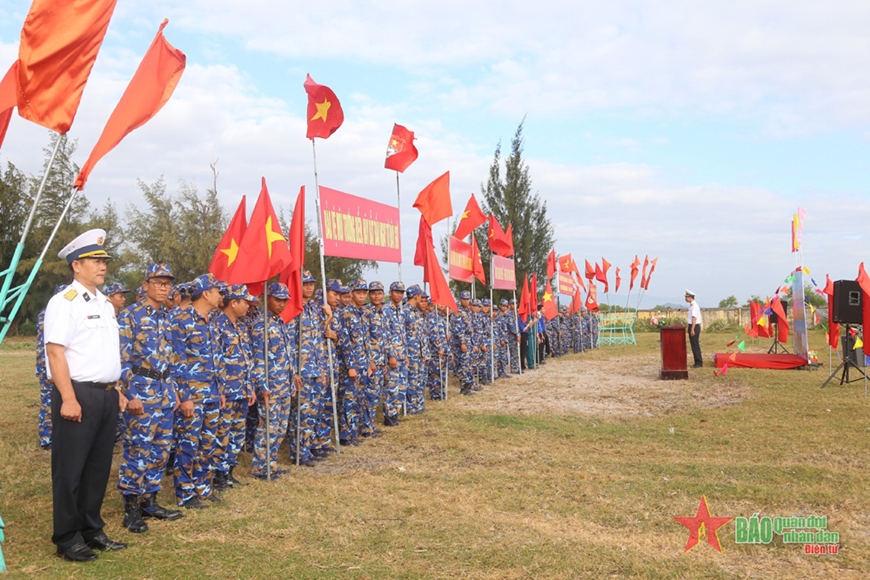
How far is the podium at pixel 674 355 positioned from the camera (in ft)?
46.2

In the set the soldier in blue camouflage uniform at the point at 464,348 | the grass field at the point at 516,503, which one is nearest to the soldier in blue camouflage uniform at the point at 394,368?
the grass field at the point at 516,503

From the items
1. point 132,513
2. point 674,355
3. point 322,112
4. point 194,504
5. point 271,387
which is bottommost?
point 194,504

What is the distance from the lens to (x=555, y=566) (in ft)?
12.8

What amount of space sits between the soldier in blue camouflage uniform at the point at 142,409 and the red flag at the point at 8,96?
1443 mm

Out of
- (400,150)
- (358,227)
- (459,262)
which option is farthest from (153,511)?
(459,262)

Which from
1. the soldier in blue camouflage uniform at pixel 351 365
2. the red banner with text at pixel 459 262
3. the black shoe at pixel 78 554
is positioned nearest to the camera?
the black shoe at pixel 78 554

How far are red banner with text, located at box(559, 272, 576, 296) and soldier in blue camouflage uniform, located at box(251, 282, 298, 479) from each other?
16455mm

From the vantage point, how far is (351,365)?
7.89 meters

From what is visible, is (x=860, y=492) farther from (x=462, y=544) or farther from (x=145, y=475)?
(x=145, y=475)

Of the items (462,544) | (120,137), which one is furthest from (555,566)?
(120,137)

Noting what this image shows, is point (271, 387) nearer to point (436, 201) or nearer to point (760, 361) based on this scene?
point (436, 201)

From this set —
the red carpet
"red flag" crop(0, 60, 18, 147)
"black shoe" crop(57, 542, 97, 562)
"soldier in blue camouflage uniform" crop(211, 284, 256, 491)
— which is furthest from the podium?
"red flag" crop(0, 60, 18, 147)

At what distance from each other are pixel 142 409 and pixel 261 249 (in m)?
1.89

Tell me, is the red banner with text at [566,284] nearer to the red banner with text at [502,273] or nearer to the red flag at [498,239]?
the red banner with text at [502,273]
